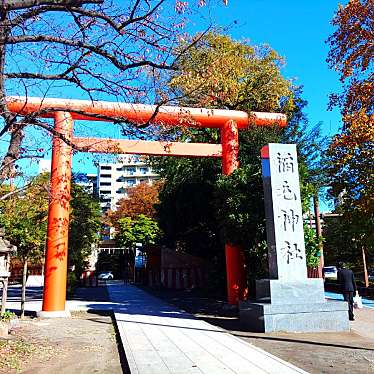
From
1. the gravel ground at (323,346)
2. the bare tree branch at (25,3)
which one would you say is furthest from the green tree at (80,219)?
the bare tree branch at (25,3)

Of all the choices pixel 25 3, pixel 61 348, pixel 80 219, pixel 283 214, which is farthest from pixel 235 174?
pixel 80 219

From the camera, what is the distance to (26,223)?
11.6 metres

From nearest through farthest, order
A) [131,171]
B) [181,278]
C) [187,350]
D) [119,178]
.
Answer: [187,350] < [181,278] < [131,171] < [119,178]

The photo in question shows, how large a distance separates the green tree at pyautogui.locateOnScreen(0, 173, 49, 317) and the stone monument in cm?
611

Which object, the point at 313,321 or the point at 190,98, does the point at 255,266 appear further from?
the point at 190,98

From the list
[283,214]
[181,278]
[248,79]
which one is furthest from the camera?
[181,278]

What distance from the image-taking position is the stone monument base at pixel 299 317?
8609 millimetres

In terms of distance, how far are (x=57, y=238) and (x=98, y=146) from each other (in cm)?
311

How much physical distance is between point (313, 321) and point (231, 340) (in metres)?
2.29

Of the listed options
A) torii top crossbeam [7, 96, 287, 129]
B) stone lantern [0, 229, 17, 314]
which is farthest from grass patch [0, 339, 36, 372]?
torii top crossbeam [7, 96, 287, 129]

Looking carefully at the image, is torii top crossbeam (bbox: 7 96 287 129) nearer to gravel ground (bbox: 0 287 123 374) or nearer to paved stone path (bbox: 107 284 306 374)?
paved stone path (bbox: 107 284 306 374)

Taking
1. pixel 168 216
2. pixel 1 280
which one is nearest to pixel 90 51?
pixel 1 280

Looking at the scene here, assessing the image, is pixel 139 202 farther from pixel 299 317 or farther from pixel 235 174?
pixel 299 317

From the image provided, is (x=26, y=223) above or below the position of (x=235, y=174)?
below
